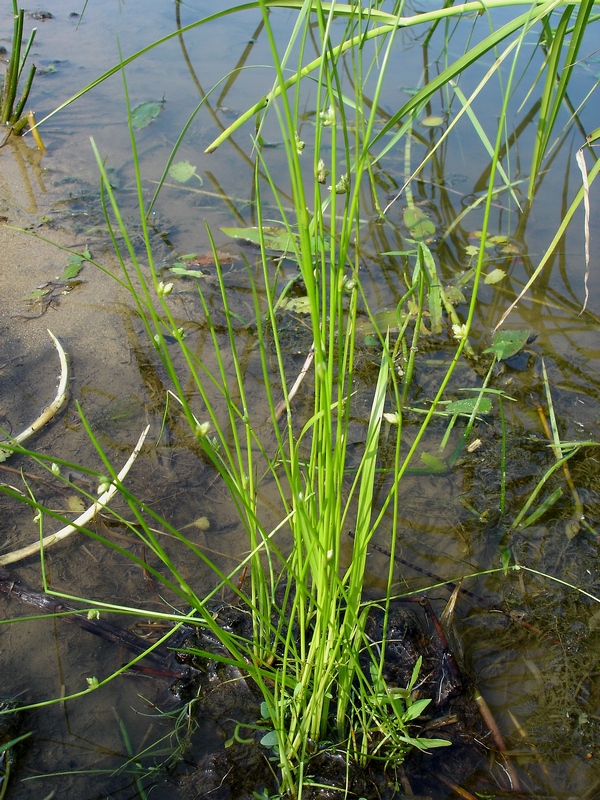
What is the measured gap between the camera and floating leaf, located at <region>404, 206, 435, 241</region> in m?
2.88

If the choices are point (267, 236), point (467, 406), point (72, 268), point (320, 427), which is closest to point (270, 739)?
point (320, 427)

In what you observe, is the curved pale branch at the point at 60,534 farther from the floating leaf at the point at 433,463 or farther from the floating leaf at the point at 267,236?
the floating leaf at the point at 267,236

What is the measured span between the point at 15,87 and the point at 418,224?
7.24ft

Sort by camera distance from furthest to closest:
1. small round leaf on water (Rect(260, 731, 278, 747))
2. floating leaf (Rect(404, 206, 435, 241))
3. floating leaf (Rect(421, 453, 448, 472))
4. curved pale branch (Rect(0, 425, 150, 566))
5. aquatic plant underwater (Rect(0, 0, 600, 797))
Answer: floating leaf (Rect(404, 206, 435, 241)), floating leaf (Rect(421, 453, 448, 472)), curved pale branch (Rect(0, 425, 150, 566)), small round leaf on water (Rect(260, 731, 278, 747)), aquatic plant underwater (Rect(0, 0, 600, 797))

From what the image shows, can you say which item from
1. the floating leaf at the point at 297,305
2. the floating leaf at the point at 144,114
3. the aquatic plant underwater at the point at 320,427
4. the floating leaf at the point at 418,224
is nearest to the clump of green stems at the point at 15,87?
the floating leaf at the point at 144,114

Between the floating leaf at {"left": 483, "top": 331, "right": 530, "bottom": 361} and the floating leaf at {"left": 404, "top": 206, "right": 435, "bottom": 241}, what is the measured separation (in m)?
0.75

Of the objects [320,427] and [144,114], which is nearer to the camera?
[320,427]

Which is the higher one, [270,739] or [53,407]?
[53,407]

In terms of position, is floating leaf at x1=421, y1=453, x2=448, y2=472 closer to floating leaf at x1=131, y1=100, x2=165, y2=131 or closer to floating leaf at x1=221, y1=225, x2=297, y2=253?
floating leaf at x1=221, y1=225, x2=297, y2=253

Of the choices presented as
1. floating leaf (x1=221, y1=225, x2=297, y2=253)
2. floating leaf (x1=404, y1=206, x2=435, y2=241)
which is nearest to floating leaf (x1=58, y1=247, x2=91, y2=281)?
floating leaf (x1=221, y1=225, x2=297, y2=253)

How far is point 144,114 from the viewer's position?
136 inches

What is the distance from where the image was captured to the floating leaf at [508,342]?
7.39 feet

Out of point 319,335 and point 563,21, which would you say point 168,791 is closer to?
point 319,335

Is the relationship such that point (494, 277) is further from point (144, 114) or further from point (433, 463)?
point (144, 114)
